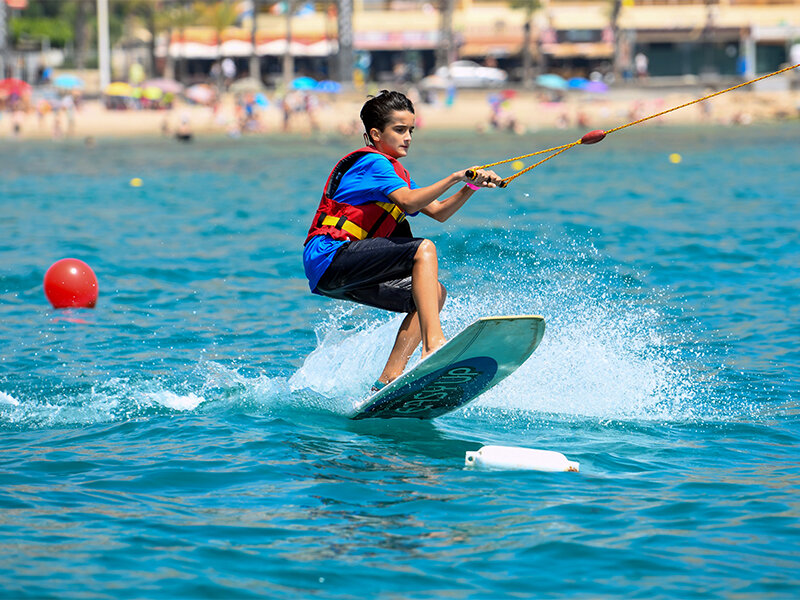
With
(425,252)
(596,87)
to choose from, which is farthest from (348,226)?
(596,87)

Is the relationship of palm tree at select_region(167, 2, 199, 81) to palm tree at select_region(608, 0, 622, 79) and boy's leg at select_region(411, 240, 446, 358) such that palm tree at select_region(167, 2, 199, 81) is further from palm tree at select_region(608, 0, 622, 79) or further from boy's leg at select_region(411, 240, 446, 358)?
boy's leg at select_region(411, 240, 446, 358)

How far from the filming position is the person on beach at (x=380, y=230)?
→ 639 cm

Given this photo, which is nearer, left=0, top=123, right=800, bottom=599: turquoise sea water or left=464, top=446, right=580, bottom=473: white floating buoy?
left=0, top=123, right=800, bottom=599: turquoise sea water

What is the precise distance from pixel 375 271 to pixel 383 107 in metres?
0.96

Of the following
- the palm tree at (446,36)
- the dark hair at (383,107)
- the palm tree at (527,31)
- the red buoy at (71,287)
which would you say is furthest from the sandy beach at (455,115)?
the dark hair at (383,107)

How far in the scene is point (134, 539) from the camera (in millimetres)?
5133

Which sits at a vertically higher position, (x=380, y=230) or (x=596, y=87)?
(x=596, y=87)

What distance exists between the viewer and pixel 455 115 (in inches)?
2160

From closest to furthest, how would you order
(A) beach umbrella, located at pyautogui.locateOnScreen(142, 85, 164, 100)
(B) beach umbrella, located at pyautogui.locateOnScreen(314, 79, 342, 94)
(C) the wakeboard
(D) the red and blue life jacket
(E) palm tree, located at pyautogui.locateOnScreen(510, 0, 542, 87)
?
1. (C) the wakeboard
2. (D) the red and blue life jacket
3. (A) beach umbrella, located at pyautogui.locateOnScreen(142, 85, 164, 100)
4. (B) beach umbrella, located at pyautogui.locateOnScreen(314, 79, 342, 94)
5. (E) palm tree, located at pyautogui.locateOnScreen(510, 0, 542, 87)

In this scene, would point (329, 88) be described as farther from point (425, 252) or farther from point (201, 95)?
point (425, 252)

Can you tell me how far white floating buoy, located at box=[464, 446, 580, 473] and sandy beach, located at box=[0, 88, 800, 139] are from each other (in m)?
43.5

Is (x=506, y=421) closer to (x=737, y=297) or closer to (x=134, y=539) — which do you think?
(x=134, y=539)

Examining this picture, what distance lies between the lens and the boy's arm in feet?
19.8

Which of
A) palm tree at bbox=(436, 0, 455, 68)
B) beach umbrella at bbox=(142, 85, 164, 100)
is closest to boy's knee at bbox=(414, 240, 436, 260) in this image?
beach umbrella at bbox=(142, 85, 164, 100)
